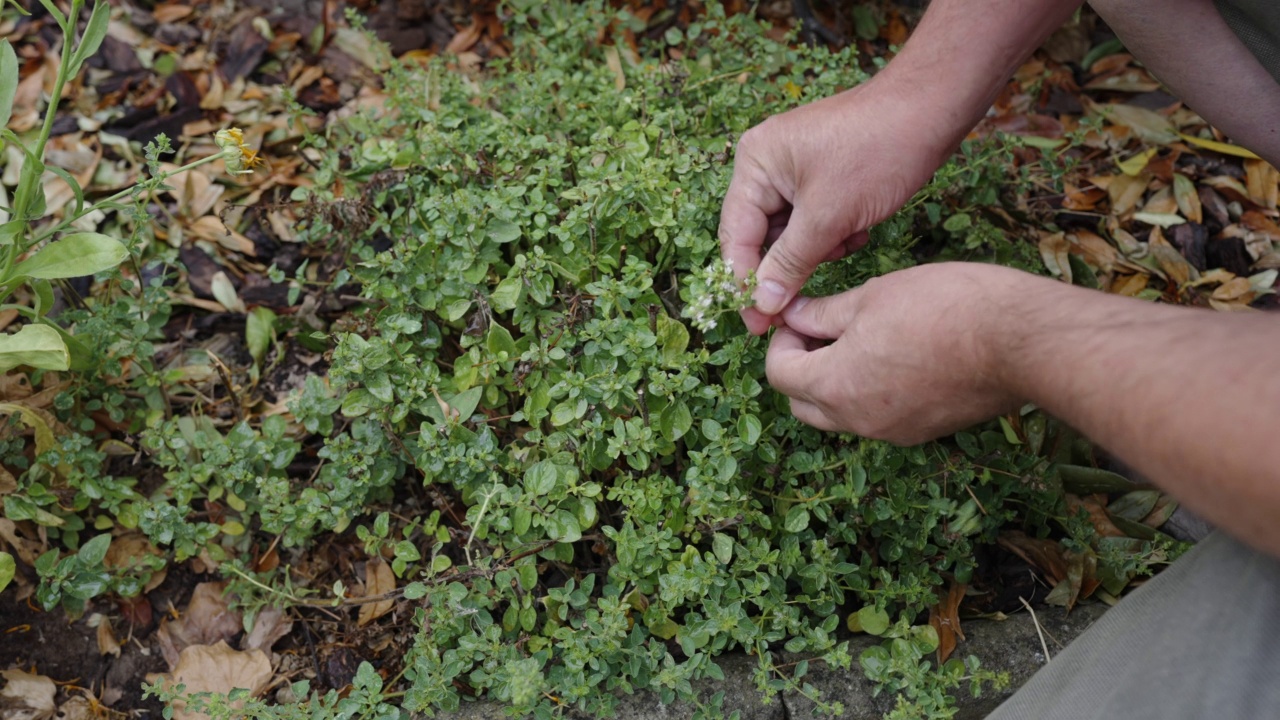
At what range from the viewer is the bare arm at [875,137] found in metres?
1.69

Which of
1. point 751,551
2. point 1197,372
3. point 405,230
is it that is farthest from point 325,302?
point 1197,372

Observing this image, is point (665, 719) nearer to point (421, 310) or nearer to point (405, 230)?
point (421, 310)

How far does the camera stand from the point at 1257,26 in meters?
1.67

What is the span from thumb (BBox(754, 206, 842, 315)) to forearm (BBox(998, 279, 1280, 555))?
0.49m

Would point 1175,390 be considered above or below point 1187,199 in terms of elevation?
above

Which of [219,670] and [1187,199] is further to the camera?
[1187,199]

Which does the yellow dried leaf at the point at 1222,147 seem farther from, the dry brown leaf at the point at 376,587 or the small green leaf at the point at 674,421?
the dry brown leaf at the point at 376,587

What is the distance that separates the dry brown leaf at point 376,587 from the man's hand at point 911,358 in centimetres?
105

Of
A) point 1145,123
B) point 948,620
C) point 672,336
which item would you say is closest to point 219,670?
→ point 672,336

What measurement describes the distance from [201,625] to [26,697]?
0.36 meters

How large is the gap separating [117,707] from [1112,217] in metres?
2.89

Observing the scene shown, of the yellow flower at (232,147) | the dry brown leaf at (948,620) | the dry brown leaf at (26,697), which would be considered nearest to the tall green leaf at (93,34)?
the yellow flower at (232,147)

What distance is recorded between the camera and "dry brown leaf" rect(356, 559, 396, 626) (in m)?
2.08

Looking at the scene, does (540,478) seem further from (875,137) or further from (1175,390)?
(1175,390)
